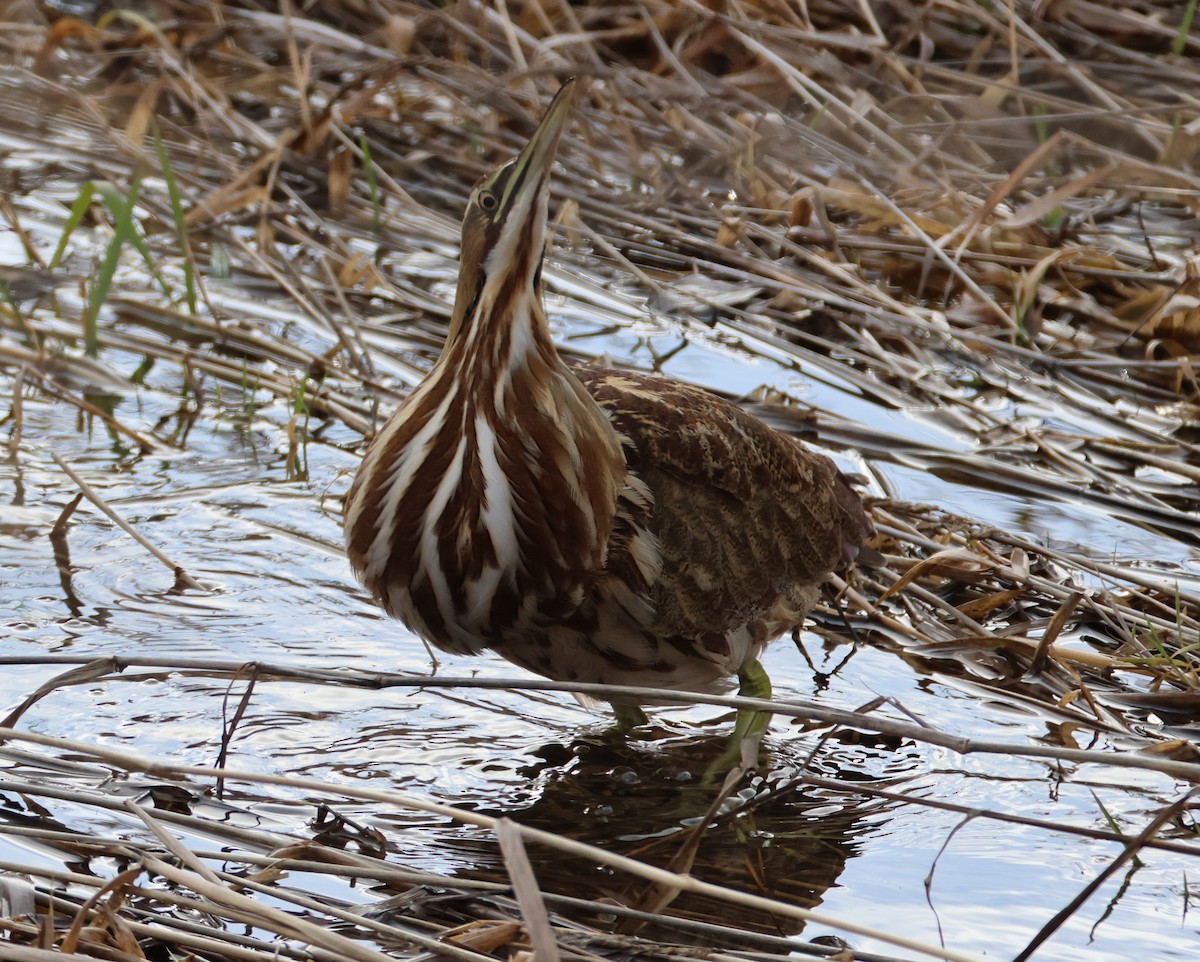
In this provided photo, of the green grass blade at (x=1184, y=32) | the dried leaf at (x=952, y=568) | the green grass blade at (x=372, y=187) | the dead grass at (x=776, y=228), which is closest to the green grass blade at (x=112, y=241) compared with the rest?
the dead grass at (x=776, y=228)

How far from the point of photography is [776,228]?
4.38m

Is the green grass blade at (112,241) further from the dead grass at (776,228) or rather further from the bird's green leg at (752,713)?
the bird's green leg at (752,713)

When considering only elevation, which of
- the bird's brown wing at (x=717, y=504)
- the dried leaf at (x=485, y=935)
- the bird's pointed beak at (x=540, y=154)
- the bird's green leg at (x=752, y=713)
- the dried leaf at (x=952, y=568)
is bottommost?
the bird's green leg at (x=752, y=713)

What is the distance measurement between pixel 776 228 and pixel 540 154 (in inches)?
96.9

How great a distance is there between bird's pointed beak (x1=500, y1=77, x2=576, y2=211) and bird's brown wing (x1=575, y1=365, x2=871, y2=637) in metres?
0.47

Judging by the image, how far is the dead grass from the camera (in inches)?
123

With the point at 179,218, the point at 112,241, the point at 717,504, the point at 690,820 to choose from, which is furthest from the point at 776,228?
the point at 690,820

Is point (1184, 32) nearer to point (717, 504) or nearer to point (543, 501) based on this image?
point (717, 504)

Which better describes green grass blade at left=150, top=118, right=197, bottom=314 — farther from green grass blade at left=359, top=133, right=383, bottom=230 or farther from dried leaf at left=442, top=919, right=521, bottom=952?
dried leaf at left=442, top=919, right=521, bottom=952

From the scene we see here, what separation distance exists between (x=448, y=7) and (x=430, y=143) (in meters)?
0.55

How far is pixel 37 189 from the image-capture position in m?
4.54

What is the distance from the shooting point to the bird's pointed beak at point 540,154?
196 centimetres

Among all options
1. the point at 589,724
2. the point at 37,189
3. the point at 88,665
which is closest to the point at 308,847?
the point at 88,665

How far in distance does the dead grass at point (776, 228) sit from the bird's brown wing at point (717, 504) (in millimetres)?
333
